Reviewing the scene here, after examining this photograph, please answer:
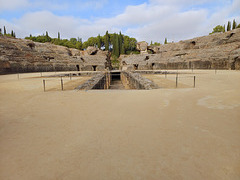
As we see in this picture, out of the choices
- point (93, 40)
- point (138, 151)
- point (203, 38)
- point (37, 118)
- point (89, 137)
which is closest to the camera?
point (138, 151)

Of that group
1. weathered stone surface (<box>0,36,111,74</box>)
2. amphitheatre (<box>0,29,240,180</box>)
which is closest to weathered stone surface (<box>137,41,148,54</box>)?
weathered stone surface (<box>0,36,111,74</box>)

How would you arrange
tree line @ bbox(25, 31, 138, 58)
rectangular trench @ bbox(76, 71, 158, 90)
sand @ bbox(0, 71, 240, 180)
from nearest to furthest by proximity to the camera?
1. sand @ bbox(0, 71, 240, 180)
2. rectangular trench @ bbox(76, 71, 158, 90)
3. tree line @ bbox(25, 31, 138, 58)

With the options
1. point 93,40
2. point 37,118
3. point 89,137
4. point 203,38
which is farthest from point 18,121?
point 93,40

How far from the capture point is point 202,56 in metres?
29.2

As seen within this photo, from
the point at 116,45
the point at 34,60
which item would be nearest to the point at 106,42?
the point at 116,45

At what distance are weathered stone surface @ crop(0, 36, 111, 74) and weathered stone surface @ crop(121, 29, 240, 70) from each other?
39.5 feet

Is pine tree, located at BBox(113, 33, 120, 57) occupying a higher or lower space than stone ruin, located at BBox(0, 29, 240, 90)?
higher

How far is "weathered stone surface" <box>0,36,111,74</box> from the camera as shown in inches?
1027

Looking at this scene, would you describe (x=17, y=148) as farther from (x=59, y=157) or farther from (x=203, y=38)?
(x=203, y=38)

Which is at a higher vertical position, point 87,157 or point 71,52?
point 71,52

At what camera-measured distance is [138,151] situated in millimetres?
2453

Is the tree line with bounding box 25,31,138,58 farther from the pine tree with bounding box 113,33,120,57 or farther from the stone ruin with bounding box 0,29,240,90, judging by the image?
the stone ruin with bounding box 0,29,240,90

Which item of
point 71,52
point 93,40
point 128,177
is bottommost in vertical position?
point 128,177

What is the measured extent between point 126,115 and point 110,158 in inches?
78.8
